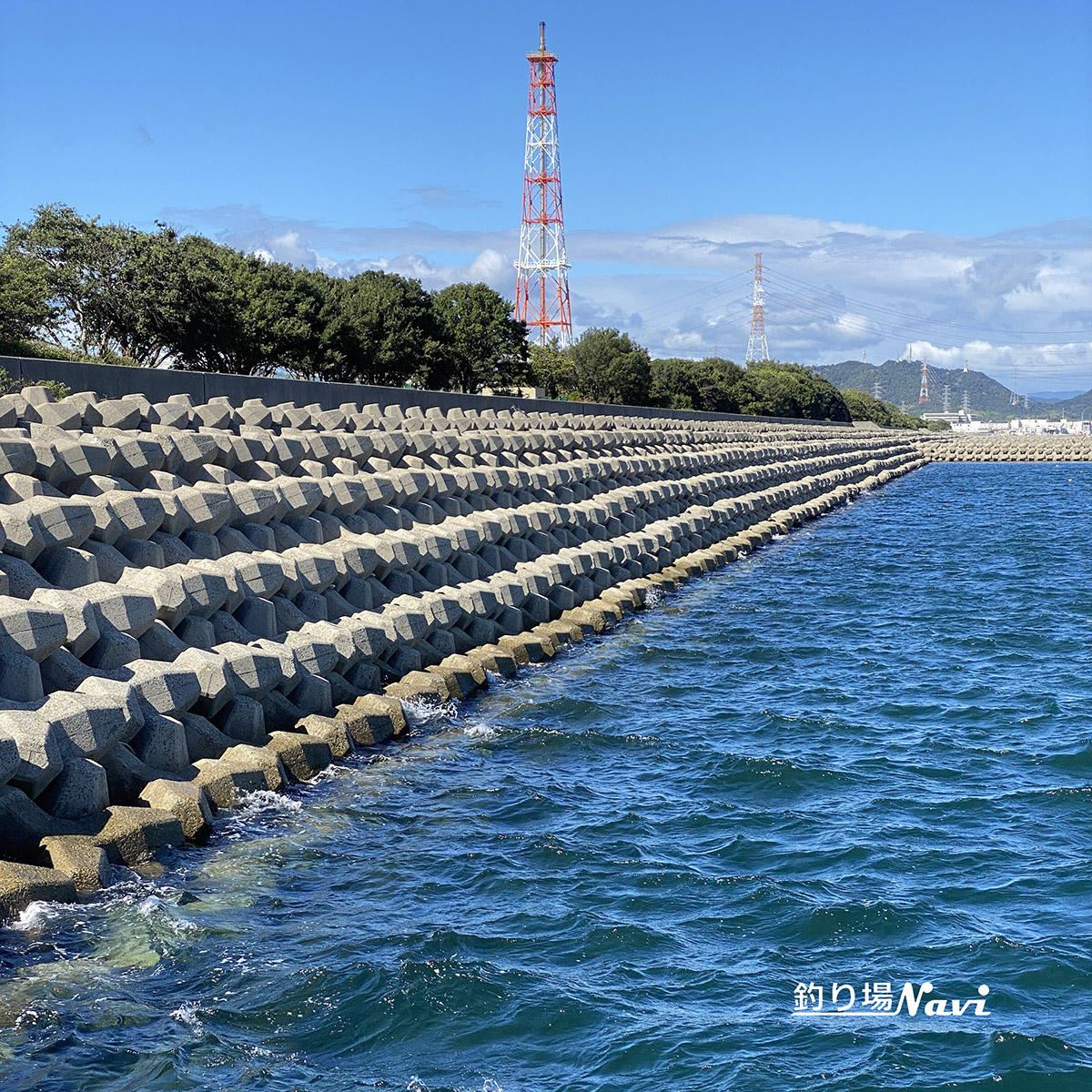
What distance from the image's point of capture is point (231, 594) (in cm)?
1095

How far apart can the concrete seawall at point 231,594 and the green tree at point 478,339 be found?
3050 cm

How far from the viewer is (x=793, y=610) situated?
2022 centimetres

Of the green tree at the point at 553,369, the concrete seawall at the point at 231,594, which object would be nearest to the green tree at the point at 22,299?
the concrete seawall at the point at 231,594

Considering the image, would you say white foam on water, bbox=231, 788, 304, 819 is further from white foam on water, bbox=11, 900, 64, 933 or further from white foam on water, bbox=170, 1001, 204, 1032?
white foam on water, bbox=170, 1001, 204, 1032

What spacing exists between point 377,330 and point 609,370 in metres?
33.9

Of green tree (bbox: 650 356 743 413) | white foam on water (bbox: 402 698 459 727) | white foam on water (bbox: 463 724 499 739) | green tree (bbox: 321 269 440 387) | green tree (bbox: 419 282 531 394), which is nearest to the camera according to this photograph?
white foam on water (bbox: 463 724 499 739)

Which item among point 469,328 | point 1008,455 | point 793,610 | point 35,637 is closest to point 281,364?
point 469,328

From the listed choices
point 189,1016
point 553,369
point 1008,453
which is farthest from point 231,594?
point 1008,453

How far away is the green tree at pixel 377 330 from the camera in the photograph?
39.8 meters

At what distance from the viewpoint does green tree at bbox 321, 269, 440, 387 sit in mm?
39812

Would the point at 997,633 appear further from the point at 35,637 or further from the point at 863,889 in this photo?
the point at 35,637

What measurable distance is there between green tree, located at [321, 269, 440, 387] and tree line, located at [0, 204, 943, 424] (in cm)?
7

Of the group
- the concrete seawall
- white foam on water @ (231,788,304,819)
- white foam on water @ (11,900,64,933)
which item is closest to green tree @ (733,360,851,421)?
the concrete seawall

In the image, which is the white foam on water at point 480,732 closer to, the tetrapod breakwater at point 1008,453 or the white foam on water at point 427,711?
the white foam on water at point 427,711
